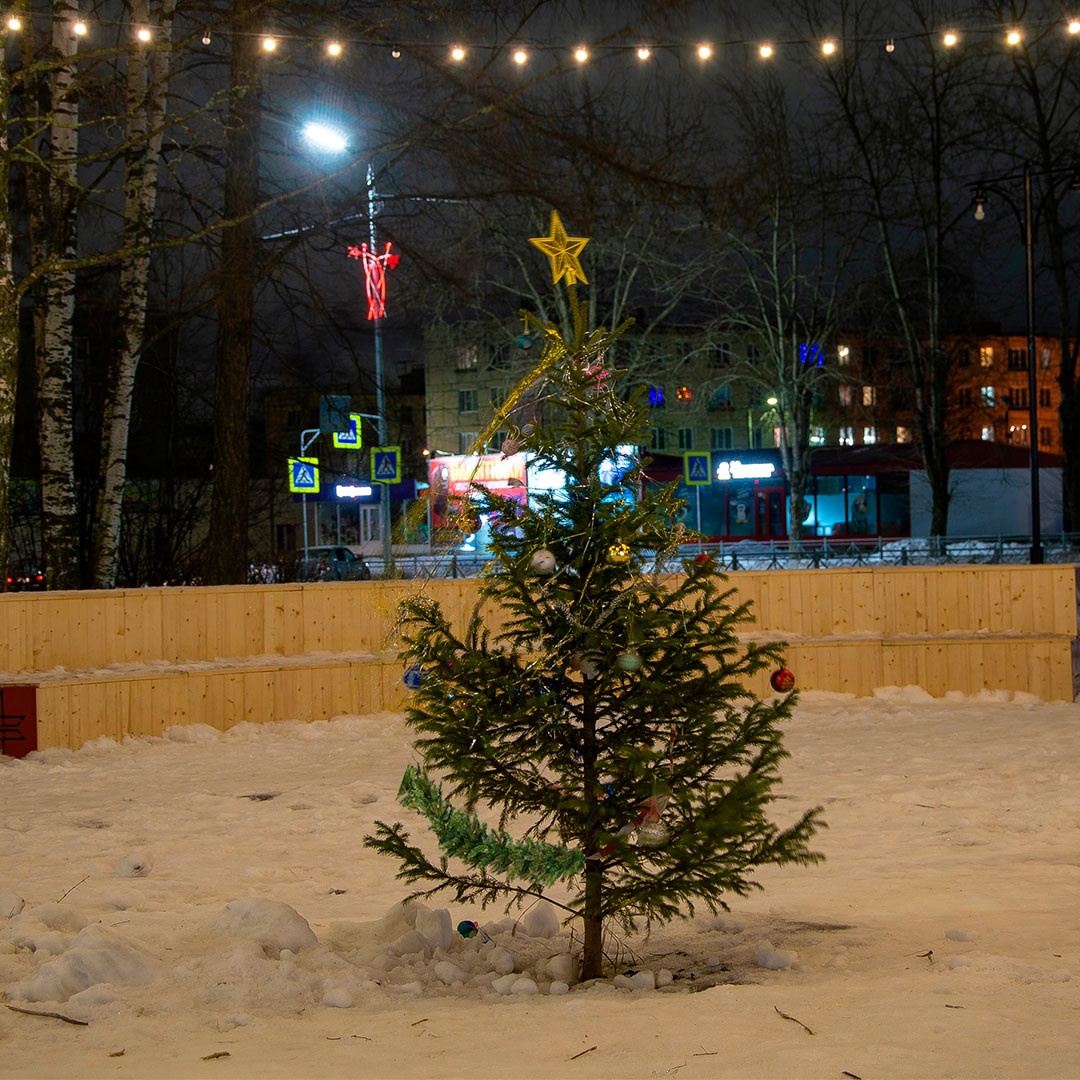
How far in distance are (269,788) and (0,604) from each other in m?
4.11

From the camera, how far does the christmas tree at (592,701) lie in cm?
532

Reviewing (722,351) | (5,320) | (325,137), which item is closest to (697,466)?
(722,351)

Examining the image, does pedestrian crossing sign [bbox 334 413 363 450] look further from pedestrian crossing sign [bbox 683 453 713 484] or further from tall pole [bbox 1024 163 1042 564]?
tall pole [bbox 1024 163 1042 564]

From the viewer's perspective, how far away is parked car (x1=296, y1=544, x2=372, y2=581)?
28391 mm

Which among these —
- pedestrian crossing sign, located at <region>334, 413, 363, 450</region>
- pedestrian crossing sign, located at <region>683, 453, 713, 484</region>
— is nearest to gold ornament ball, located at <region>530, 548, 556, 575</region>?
pedestrian crossing sign, located at <region>334, 413, 363, 450</region>

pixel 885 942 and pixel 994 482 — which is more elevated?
pixel 994 482

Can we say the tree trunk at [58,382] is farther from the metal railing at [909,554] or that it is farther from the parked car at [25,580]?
the metal railing at [909,554]

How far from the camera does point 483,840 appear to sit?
5.43 meters

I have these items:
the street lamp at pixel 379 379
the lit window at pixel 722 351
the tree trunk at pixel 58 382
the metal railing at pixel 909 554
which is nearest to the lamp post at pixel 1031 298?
the metal railing at pixel 909 554

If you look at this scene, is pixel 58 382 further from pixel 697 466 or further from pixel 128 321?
pixel 697 466

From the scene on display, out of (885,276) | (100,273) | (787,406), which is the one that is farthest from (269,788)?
(885,276)

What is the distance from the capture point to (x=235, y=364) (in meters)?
17.0

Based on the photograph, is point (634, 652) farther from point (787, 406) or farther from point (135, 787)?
point (787, 406)

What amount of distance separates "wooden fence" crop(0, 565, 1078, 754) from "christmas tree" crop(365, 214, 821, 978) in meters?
5.55
